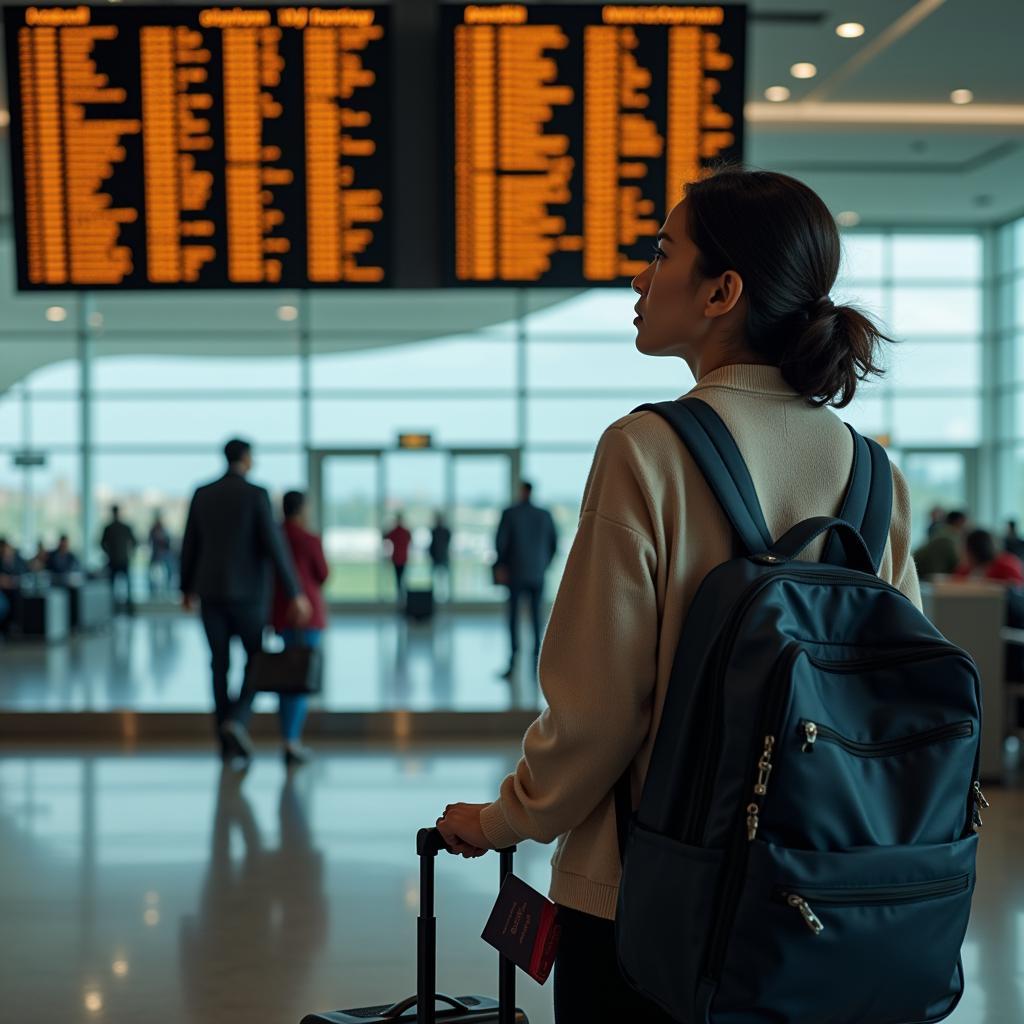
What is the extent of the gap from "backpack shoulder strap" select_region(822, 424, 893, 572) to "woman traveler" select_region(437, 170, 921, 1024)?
0.6 inches

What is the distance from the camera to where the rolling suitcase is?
164 centimetres

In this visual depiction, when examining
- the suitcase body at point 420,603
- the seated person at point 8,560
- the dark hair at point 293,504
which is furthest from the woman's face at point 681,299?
the suitcase body at point 420,603

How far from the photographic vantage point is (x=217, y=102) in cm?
577

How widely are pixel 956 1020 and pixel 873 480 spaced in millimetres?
2357

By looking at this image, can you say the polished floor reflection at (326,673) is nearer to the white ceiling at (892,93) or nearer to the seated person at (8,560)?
the seated person at (8,560)

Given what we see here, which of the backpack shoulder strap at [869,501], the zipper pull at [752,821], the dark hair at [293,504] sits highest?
the backpack shoulder strap at [869,501]

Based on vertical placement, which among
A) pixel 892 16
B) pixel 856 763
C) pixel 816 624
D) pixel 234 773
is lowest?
pixel 234 773

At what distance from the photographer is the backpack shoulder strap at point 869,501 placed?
56.5 inches

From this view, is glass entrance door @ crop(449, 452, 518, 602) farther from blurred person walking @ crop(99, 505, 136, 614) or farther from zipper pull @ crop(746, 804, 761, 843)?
zipper pull @ crop(746, 804, 761, 843)

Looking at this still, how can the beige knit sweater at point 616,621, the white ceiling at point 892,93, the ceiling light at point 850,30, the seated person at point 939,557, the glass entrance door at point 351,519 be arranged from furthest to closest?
the glass entrance door at point 351,519, the seated person at point 939,557, the ceiling light at point 850,30, the white ceiling at point 892,93, the beige knit sweater at point 616,621

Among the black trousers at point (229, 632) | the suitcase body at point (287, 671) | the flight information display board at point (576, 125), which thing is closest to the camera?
the flight information display board at point (576, 125)

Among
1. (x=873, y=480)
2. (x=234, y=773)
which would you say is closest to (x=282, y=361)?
(x=234, y=773)

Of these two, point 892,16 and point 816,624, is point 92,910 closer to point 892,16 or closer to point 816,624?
point 816,624

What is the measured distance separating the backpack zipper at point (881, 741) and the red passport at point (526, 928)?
17.7 inches
